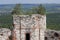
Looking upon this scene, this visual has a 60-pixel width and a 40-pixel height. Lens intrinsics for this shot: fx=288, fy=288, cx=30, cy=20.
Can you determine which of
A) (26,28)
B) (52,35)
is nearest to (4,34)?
(26,28)


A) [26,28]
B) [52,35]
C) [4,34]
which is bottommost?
[52,35]

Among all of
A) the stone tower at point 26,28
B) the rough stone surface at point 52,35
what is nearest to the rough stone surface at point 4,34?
the stone tower at point 26,28

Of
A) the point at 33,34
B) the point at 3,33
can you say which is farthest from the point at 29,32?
the point at 3,33

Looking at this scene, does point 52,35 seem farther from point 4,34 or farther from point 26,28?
point 4,34

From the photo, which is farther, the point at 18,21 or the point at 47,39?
the point at 47,39

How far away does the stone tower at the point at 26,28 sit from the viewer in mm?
18703

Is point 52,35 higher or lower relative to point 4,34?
lower

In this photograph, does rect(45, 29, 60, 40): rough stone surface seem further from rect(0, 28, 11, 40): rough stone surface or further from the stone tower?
rect(0, 28, 11, 40): rough stone surface

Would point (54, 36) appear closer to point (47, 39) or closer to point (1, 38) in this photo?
point (47, 39)

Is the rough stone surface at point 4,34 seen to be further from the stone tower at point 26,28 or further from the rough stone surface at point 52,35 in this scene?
the rough stone surface at point 52,35

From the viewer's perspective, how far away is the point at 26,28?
18719 mm

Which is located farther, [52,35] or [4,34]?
[52,35]

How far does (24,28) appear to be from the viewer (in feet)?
61.4

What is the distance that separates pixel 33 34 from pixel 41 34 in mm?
542
